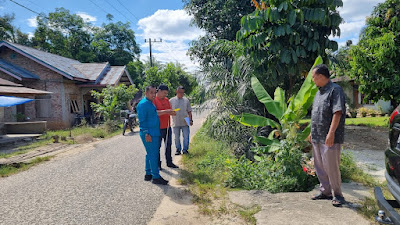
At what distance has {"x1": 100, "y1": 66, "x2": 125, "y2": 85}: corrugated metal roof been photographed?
19062 mm

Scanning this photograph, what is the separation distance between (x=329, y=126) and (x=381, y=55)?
1040cm

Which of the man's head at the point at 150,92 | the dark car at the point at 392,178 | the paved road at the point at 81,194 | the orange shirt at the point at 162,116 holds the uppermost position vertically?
the man's head at the point at 150,92

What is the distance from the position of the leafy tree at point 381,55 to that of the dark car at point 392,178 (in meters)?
10.9

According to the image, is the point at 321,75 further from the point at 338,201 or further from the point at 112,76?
the point at 112,76

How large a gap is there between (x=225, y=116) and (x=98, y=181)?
3885 millimetres

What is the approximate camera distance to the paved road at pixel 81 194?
3.93m

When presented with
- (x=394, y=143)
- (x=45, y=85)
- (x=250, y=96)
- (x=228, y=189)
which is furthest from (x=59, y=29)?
(x=394, y=143)

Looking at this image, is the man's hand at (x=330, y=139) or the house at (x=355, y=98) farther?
the house at (x=355, y=98)

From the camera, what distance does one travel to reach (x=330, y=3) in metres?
7.51

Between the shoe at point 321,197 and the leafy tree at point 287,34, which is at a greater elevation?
the leafy tree at point 287,34

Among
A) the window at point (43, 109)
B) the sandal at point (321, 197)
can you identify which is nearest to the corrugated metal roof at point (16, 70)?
the window at point (43, 109)

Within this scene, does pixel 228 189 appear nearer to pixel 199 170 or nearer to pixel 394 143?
pixel 199 170

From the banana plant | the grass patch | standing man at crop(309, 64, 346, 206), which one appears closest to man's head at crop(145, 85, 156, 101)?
the banana plant

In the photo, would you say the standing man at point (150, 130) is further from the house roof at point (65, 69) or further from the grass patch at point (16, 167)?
the house roof at point (65, 69)
